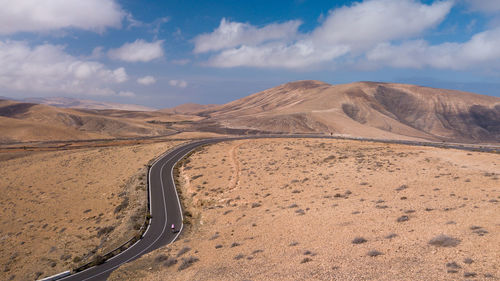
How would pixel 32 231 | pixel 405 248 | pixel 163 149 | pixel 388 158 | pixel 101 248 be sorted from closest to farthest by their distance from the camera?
pixel 405 248 → pixel 101 248 → pixel 32 231 → pixel 388 158 → pixel 163 149

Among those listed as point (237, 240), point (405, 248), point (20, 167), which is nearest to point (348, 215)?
point (405, 248)

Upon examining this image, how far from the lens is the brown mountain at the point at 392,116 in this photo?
451 feet

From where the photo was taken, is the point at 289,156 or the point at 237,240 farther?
the point at 289,156

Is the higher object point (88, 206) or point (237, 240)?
point (237, 240)

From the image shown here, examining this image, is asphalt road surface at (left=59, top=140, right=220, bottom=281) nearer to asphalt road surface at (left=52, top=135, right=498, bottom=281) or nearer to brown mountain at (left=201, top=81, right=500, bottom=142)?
asphalt road surface at (left=52, top=135, right=498, bottom=281)

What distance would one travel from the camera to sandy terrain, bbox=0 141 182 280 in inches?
1136

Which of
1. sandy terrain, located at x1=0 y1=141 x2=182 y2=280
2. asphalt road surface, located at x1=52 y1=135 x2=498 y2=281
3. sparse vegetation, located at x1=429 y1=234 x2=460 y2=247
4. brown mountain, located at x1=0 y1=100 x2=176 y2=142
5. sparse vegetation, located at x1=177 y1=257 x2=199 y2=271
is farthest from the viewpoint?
brown mountain, located at x1=0 y1=100 x2=176 y2=142

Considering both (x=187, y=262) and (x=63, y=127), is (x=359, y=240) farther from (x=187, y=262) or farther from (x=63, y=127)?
(x=63, y=127)

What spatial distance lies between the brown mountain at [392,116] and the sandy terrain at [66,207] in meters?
86.7

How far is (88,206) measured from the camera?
40781 millimetres

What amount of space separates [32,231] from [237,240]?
91.4ft

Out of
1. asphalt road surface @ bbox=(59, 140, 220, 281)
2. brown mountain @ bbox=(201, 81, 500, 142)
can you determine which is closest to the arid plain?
asphalt road surface @ bbox=(59, 140, 220, 281)

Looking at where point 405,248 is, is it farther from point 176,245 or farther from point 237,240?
Answer: point 176,245

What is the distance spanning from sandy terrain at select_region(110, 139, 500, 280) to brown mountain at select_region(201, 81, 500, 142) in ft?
305
